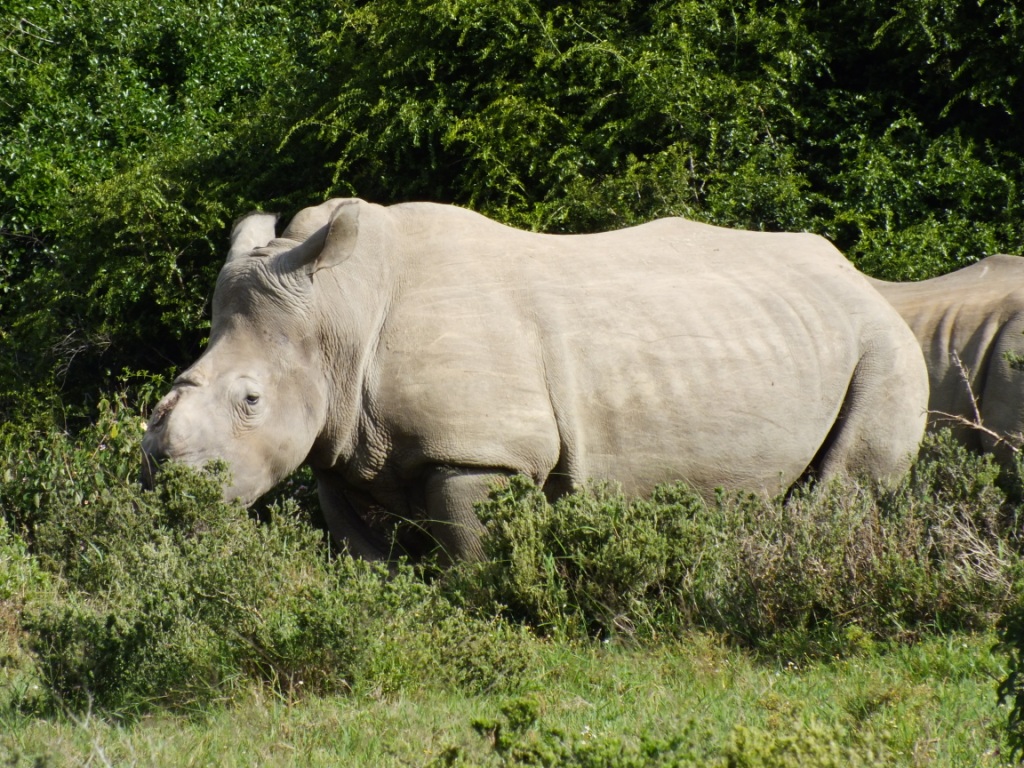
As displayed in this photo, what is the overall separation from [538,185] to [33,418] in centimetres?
358

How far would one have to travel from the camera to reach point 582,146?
9352 mm

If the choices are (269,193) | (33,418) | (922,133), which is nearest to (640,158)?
(922,133)

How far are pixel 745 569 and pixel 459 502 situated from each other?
1.20m

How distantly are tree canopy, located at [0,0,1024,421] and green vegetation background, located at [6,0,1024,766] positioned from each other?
27mm

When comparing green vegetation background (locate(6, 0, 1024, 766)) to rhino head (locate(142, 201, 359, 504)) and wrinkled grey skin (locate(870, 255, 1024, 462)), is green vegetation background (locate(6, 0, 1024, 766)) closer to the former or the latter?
rhino head (locate(142, 201, 359, 504))

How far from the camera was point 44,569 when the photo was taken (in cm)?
693

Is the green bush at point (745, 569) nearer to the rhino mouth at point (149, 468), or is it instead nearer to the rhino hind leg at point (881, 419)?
the rhino hind leg at point (881, 419)

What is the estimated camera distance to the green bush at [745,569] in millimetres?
5512

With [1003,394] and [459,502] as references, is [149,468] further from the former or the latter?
[1003,394]

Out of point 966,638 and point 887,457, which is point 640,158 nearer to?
point 887,457

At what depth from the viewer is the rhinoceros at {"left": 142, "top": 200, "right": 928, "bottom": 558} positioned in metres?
6.07

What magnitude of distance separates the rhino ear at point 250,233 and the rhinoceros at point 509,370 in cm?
1

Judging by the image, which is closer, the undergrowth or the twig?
the undergrowth

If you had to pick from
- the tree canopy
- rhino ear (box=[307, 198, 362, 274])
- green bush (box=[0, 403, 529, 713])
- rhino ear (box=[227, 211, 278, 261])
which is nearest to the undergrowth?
green bush (box=[0, 403, 529, 713])
